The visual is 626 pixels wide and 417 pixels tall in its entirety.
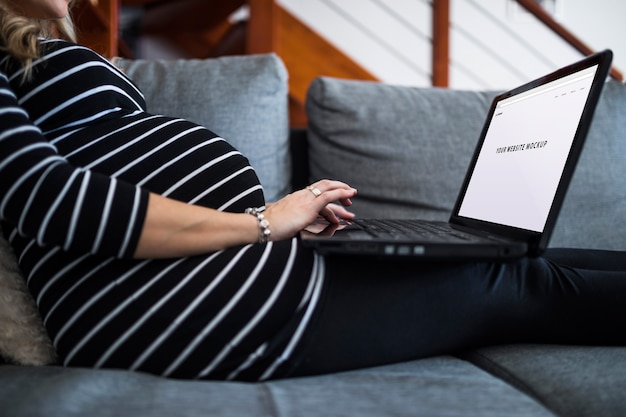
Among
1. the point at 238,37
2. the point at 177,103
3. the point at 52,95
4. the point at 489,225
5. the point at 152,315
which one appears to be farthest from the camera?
the point at 238,37

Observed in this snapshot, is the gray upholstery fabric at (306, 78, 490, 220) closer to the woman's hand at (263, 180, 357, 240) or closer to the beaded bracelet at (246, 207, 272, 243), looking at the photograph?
the woman's hand at (263, 180, 357, 240)

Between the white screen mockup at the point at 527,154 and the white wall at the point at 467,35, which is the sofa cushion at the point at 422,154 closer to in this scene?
the white screen mockup at the point at 527,154

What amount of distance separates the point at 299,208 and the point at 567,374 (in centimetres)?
42

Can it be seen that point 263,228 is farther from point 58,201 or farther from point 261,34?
point 261,34

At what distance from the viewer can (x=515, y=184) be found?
3.22 feet

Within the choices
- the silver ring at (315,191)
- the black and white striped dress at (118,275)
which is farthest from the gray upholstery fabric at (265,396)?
the silver ring at (315,191)

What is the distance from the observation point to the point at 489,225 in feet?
3.36

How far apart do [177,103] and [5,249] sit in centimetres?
60

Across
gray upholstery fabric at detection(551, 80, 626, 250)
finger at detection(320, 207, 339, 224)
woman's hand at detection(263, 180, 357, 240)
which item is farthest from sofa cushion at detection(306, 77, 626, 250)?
woman's hand at detection(263, 180, 357, 240)

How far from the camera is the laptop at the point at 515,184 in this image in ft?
2.31

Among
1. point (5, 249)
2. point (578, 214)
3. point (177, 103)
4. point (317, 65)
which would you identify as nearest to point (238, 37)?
point (317, 65)

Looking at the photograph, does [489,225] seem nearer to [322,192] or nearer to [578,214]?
[322,192]

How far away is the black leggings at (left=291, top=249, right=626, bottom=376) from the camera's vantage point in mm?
750

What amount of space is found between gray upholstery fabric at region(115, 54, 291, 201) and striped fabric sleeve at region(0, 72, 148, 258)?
64 centimetres
